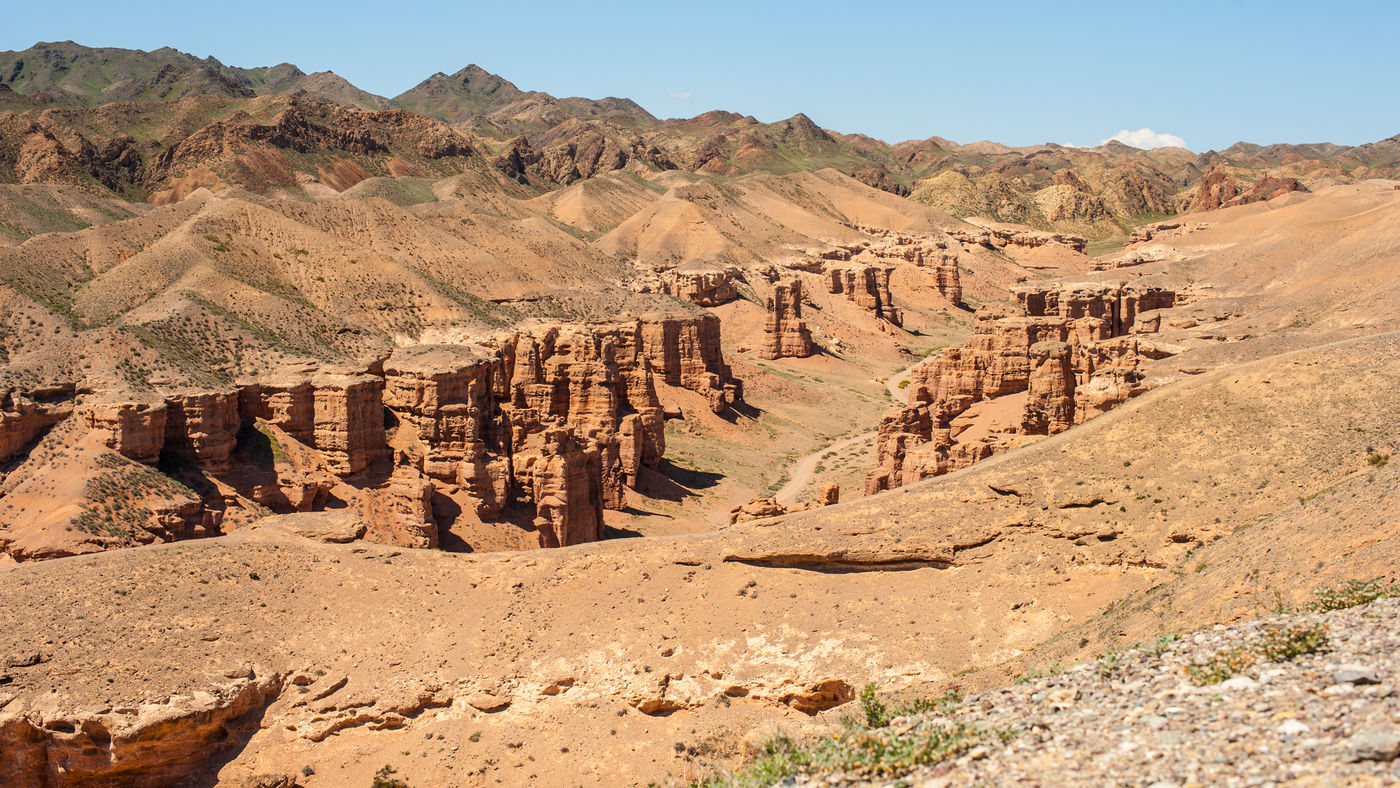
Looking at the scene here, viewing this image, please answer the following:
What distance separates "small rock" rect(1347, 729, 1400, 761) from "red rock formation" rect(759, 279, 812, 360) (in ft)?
258

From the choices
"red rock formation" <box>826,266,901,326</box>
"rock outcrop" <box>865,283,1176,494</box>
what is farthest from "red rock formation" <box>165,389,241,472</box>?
"red rock formation" <box>826,266,901,326</box>

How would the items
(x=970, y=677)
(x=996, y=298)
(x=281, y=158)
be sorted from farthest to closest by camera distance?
(x=996, y=298)
(x=281, y=158)
(x=970, y=677)

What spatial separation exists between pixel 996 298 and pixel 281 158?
85407 millimetres

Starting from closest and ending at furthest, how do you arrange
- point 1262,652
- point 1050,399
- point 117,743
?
point 1262,652 < point 117,743 < point 1050,399

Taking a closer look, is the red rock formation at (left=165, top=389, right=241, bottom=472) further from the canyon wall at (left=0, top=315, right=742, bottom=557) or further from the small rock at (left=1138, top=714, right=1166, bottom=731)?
the small rock at (left=1138, top=714, right=1166, bottom=731)

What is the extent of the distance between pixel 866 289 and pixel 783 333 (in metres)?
23.0

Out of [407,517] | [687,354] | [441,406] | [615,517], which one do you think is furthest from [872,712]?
[687,354]

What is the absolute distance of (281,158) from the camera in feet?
402

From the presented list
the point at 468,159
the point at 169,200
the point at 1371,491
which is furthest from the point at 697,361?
the point at 468,159

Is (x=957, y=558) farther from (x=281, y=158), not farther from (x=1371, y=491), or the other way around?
(x=281, y=158)

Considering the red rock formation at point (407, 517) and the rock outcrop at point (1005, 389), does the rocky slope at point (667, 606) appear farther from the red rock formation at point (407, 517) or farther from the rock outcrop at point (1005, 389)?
the rock outcrop at point (1005, 389)

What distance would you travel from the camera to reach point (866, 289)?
110 meters

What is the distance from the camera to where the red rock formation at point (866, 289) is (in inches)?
4289

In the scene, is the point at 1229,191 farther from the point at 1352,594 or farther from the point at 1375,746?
the point at 1375,746
